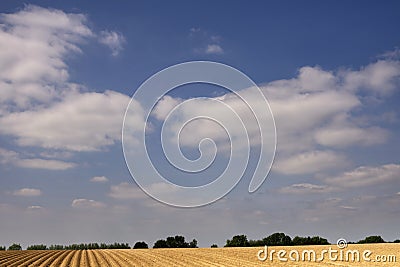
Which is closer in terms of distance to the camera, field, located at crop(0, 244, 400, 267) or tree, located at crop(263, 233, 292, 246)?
field, located at crop(0, 244, 400, 267)

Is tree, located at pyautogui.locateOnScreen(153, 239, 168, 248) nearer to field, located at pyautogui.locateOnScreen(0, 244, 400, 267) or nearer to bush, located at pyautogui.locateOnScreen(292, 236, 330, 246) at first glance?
bush, located at pyautogui.locateOnScreen(292, 236, 330, 246)

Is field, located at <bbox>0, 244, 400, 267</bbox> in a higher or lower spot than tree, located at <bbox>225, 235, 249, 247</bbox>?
lower

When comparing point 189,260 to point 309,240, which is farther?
point 309,240

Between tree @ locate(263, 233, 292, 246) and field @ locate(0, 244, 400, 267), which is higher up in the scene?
tree @ locate(263, 233, 292, 246)

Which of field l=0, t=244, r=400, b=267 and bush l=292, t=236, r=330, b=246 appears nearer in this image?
field l=0, t=244, r=400, b=267

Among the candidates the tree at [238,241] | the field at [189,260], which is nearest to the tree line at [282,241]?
the tree at [238,241]

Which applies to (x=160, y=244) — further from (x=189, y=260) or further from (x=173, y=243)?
(x=189, y=260)

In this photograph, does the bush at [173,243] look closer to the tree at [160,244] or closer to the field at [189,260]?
the tree at [160,244]

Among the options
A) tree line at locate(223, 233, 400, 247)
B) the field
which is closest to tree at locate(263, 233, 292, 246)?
tree line at locate(223, 233, 400, 247)

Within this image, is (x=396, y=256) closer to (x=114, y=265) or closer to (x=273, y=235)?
(x=114, y=265)

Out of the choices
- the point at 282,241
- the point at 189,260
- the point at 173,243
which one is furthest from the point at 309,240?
the point at 189,260

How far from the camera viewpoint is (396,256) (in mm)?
40594

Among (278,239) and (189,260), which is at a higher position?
(278,239)

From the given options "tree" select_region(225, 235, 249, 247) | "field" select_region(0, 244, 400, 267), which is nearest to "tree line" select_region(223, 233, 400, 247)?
"tree" select_region(225, 235, 249, 247)
